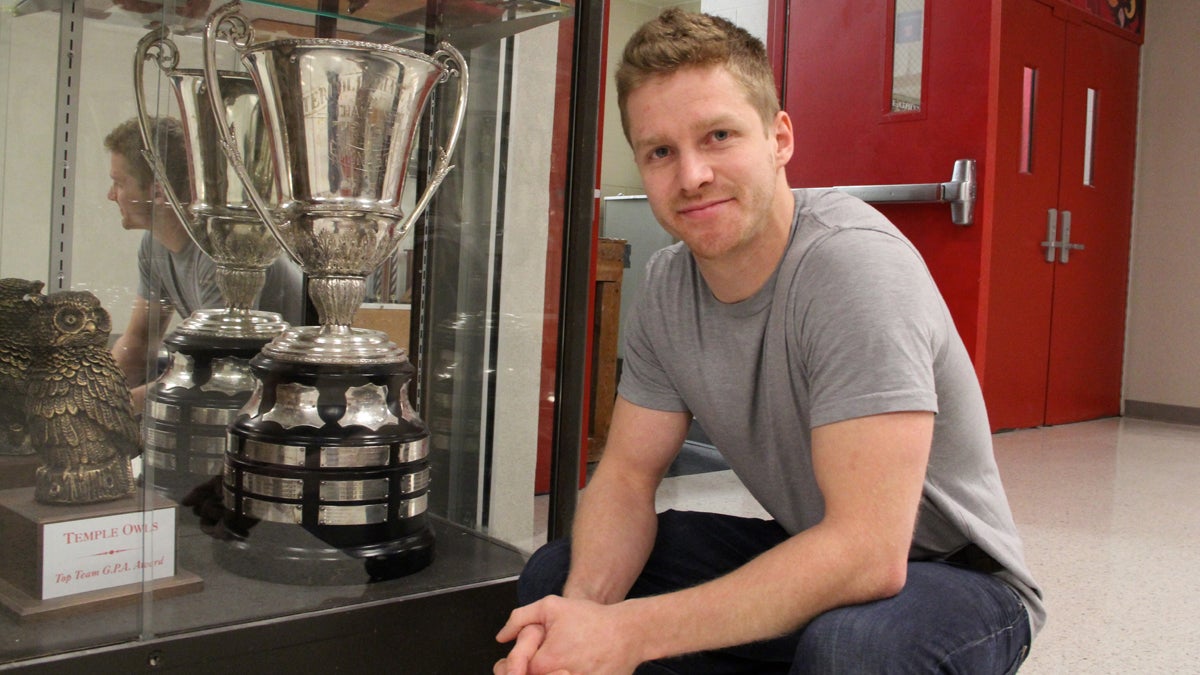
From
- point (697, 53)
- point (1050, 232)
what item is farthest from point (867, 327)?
point (1050, 232)

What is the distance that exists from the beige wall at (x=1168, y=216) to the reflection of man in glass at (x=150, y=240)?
5.44m

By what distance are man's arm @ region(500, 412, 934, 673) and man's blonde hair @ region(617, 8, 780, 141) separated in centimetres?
40

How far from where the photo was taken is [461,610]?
53.9 inches

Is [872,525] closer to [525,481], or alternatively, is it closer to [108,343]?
[525,481]

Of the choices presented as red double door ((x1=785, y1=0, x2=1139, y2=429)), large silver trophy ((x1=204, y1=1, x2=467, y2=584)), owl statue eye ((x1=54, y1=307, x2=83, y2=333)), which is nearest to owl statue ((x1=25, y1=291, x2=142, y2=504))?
owl statue eye ((x1=54, y1=307, x2=83, y2=333))

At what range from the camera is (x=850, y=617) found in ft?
3.17

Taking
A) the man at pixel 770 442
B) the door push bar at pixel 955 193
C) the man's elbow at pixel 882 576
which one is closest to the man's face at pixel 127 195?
the man at pixel 770 442

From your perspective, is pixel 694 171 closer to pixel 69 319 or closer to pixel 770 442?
pixel 770 442

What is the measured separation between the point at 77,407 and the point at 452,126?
0.63m

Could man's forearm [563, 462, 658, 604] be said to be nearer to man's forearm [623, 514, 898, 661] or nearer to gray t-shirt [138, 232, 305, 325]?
man's forearm [623, 514, 898, 661]

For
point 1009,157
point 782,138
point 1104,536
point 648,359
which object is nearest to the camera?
point 782,138

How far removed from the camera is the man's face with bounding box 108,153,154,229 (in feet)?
3.81

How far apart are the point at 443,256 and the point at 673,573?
587 millimetres

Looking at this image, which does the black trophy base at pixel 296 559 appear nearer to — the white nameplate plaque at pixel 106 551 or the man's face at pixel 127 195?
the white nameplate plaque at pixel 106 551
